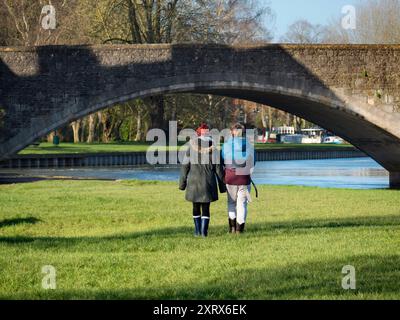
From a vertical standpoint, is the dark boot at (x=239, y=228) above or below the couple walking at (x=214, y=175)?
below

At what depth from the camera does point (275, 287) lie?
35.4 ft

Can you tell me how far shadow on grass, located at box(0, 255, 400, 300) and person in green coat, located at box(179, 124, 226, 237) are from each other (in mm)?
4132

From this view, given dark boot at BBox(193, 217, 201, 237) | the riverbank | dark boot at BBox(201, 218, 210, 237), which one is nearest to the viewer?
dark boot at BBox(201, 218, 210, 237)

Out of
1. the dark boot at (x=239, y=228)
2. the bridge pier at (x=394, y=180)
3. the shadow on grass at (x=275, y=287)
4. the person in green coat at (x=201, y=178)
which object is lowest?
the bridge pier at (x=394, y=180)

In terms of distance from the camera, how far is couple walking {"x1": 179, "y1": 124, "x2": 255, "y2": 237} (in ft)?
53.9

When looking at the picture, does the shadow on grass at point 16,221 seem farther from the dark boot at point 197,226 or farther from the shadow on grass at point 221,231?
the dark boot at point 197,226

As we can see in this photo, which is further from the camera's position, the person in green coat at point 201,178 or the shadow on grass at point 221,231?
the person in green coat at point 201,178

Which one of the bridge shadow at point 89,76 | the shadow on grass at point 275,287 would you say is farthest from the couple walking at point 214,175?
the bridge shadow at point 89,76

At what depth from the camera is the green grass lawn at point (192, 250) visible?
1080 centimetres

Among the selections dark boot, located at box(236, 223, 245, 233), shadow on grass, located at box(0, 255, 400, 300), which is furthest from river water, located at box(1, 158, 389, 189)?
shadow on grass, located at box(0, 255, 400, 300)

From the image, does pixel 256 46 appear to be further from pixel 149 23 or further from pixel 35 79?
pixel 149 23

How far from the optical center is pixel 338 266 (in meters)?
12.2

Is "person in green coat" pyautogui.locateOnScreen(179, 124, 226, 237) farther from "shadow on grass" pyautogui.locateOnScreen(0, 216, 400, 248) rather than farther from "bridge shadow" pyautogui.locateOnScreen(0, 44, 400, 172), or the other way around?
"bridge shadow" pyautogui.locateOnScreen(0, 44, 400, 172)
